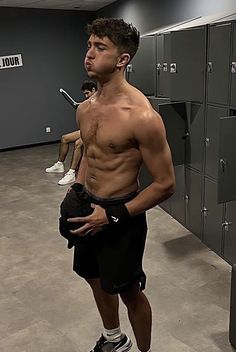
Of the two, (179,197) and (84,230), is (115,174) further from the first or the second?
(179,197)

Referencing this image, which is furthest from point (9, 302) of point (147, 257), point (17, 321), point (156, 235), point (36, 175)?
point (36, 175)

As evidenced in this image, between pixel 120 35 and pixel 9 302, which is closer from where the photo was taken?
pixel 120 35

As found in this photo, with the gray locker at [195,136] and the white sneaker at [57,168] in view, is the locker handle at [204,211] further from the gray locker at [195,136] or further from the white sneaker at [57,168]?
the white sneaker at [57,168]

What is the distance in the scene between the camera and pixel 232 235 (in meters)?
2.95

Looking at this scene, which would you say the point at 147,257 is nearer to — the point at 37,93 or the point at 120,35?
the point at 120,35

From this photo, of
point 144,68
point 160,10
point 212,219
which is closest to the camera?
point 212,219

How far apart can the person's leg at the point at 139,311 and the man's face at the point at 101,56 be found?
Answer: 92cm

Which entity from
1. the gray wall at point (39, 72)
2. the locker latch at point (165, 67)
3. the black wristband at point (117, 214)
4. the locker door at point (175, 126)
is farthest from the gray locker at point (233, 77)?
the gray wall at point (39, 72)

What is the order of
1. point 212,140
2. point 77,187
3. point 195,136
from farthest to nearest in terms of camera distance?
point 195,136, point 212,140, point 77,187

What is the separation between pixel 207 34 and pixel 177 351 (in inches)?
85.7

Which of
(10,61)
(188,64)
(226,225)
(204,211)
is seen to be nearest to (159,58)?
(188,64)

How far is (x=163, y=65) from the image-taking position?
3912 mm

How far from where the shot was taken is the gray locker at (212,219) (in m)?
3.13

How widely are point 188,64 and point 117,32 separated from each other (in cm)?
185
